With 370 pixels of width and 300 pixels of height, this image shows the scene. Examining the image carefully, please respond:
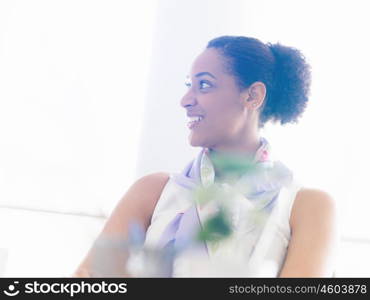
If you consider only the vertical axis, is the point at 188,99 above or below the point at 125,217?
above

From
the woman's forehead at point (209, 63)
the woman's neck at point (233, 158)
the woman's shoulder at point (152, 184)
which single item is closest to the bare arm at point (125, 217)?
the woman's shoulder at point (152, 184)

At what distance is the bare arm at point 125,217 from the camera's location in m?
0.76

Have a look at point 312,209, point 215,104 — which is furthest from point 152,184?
point 312,209

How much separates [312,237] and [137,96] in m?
0.46

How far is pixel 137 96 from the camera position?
0.98 meters

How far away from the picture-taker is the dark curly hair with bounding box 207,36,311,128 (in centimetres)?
87

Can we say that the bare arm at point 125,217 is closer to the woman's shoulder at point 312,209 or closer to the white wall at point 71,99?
the white wall at point 71,99

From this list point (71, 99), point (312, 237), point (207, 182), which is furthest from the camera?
point (71, 99)

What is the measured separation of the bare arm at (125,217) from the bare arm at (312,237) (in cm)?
25

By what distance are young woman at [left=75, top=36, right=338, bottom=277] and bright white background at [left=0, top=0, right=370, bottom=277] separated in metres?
0.07

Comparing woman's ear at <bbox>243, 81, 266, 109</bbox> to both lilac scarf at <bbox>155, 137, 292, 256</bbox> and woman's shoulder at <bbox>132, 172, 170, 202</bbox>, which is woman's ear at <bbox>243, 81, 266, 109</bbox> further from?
woman's shoulder at <bbox>132, 172, 170, 202</bbox>

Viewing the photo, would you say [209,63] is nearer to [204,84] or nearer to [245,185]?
[204,84]

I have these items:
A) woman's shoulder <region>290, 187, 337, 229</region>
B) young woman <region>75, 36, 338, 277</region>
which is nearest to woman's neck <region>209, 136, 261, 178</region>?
young woman <region>75, 36, 338, 277</region>

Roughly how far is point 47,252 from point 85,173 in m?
0.18
